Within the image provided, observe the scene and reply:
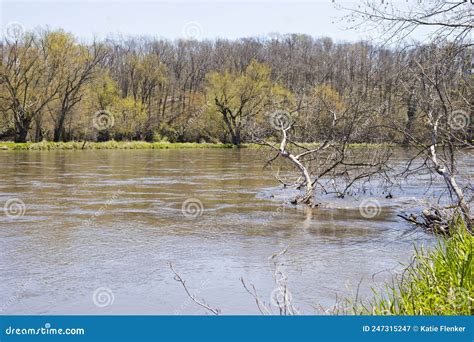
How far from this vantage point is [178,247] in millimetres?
10484

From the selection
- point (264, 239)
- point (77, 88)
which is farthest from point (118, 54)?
point (264, 239)

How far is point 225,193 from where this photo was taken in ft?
60.8

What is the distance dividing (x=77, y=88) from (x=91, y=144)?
5874mm

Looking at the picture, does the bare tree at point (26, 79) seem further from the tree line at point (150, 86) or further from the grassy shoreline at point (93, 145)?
the grassy shoreline at point (93, 145)

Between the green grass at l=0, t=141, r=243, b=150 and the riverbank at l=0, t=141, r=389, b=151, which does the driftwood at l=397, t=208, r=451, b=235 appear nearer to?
the riverbank at l=0, t=141, r=389, b=151

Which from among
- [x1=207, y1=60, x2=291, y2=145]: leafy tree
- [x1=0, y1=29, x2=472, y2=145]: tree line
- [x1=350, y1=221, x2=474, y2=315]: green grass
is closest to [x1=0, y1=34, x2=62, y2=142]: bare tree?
[x1=0, y1=29, x2=472, y2=145]: tree line

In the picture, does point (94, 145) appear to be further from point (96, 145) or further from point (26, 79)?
point (26, 79)

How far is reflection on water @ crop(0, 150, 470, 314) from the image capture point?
24.7ft

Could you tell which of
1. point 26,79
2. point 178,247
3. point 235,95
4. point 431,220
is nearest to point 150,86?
point 235,95

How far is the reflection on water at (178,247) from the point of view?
24.7ft

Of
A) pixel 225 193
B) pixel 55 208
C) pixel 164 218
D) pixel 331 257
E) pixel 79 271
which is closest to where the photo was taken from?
pixel 79 271
